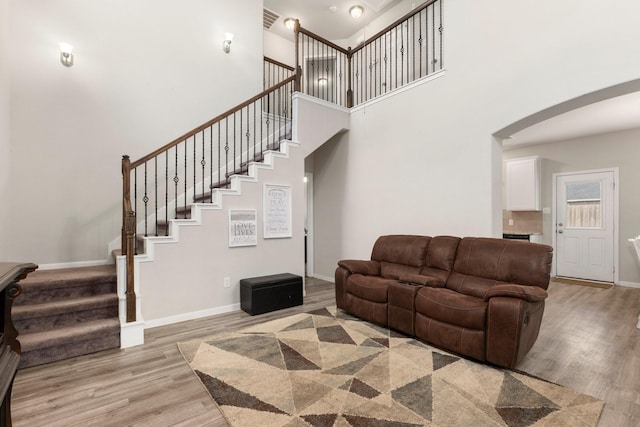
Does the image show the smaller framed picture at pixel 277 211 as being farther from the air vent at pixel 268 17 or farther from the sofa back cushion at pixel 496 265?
the air vent at pixel 268 17

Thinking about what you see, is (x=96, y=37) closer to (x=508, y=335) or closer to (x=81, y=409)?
(x=81, y=409)

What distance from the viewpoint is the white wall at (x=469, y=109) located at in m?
2.80

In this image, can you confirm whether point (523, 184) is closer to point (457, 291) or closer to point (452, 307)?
point (457, 291)

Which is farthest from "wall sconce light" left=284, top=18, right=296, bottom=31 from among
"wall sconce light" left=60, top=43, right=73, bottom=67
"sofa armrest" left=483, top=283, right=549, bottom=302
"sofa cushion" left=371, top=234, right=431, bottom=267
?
"sofa armrest" left=483, top=283, right=549, bottom=302

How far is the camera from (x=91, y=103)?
4035mm

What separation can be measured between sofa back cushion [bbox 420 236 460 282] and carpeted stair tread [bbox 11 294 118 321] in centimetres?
348

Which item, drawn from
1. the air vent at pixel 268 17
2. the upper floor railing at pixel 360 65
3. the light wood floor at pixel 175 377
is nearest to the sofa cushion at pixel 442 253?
the light wood floor at pixel 175 377

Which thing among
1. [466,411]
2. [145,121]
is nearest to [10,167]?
[145,121]

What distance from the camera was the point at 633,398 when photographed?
2.09 meters

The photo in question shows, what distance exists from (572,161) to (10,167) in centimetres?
920

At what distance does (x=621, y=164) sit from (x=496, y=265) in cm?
474

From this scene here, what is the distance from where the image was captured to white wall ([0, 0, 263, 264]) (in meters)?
3.64

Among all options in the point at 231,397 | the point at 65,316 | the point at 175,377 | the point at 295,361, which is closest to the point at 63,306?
the point at 65,316

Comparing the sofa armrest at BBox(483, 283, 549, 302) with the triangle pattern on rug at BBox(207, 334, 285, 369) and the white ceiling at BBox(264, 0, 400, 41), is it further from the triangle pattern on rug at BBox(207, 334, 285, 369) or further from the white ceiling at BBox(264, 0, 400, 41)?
the white ceiling at BBox(264, 0, 400, 41)
